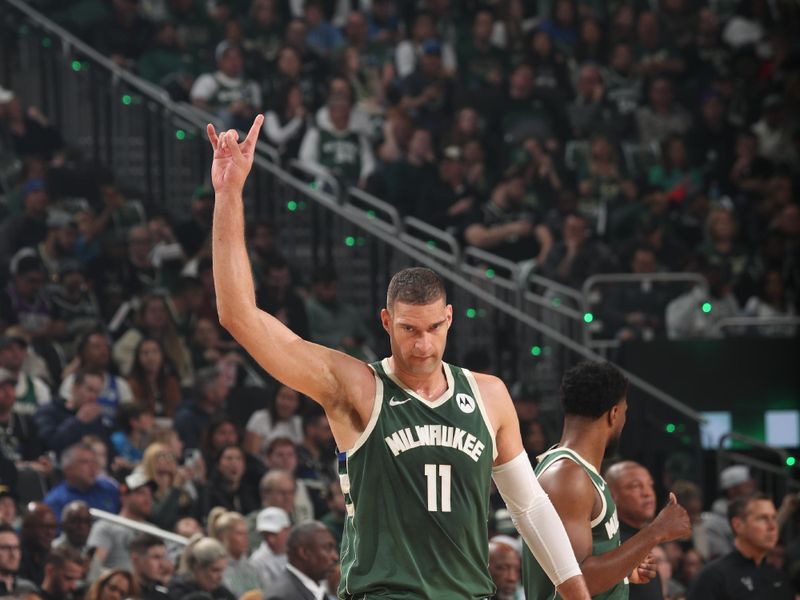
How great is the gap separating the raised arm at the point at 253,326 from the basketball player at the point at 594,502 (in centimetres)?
115

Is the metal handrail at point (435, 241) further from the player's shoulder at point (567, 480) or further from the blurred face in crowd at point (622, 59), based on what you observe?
the player's shoulder at point (567, 480)

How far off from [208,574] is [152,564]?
1.20 feet

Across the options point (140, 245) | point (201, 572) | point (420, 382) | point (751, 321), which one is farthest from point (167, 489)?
point (751, 321)

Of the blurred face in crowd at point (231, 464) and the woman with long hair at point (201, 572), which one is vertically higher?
the blurred face in crowd at point (231, 464)

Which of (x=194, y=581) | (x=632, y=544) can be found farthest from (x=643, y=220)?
(x=632, y=544)

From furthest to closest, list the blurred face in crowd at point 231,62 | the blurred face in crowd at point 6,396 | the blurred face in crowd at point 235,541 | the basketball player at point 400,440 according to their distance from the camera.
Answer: the blurred face in crowd at point 231,62, the blurred face in crowd at point 6,396, the blurred face in crowd at point 235,541, the basketball player at point 400,440

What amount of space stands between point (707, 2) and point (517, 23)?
286cm

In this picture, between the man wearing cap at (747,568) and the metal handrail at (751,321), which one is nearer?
the man wearing cap at (747,568)

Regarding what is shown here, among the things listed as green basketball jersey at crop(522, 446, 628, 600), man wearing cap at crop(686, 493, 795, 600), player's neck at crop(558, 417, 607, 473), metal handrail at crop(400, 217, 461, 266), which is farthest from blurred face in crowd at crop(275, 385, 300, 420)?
green basketball jersey at crop(522, 446, 628, 600)

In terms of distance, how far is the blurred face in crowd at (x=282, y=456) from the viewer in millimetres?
11609

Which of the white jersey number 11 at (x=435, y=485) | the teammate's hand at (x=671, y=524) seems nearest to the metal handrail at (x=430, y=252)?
the teammate's hand at (x=671, y=524)

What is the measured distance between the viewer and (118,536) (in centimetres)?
1012

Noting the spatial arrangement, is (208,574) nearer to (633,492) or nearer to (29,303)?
(633,492)

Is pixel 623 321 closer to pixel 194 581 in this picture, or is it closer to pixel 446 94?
pixel 446 94
